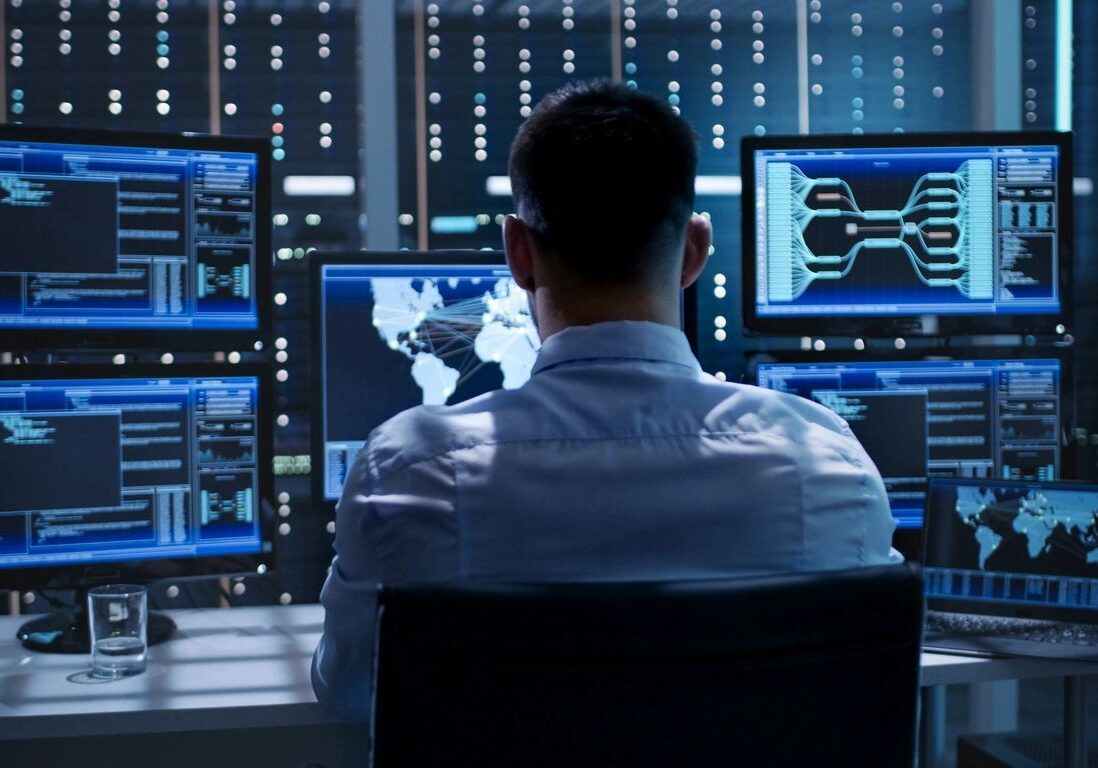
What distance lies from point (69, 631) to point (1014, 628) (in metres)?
1.53

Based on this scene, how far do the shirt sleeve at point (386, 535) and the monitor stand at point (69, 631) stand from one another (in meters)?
0.96

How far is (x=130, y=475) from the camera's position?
6.02ft

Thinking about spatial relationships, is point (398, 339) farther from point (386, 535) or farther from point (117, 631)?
point (386, 535)

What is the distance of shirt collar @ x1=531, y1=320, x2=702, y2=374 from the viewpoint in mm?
1018

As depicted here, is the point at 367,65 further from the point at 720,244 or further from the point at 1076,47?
the point at 1076,47

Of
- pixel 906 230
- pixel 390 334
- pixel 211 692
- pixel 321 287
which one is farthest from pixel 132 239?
pixel 906 230

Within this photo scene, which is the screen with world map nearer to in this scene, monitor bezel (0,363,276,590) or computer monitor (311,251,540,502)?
computer monitor (311,251,540,502)

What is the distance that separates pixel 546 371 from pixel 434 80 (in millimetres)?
2464

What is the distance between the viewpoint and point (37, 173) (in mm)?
1816

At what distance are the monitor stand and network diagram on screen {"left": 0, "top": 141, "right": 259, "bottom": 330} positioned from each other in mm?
480

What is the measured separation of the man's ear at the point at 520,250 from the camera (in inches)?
43.3

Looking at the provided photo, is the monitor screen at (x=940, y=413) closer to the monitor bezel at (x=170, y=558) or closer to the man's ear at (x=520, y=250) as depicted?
the monitor bezel at (x=170, y=558)

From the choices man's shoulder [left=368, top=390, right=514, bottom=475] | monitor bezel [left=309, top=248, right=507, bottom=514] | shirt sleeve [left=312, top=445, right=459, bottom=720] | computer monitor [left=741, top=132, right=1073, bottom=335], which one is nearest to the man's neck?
man's shoulder [left=368, top=390, right=514, bottom=475]

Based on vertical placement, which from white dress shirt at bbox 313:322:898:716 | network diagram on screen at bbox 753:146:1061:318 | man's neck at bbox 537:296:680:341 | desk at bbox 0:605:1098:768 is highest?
network diagram on screen at bbox 753:146:1061:318
